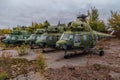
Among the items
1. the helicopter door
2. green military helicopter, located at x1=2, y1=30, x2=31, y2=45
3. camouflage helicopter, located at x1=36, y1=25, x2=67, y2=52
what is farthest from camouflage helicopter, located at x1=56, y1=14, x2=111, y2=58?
green military helicopter, located at x1=2, y1=30, x2=31, y2=45

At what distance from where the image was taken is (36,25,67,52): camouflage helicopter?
27112 millimetres

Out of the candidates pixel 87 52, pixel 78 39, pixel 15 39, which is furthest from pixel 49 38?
pixel 15 39

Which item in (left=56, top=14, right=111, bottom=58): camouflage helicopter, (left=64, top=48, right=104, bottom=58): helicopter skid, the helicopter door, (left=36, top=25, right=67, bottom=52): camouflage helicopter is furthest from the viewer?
(left=36, top=25, right=67, bottom=52): camouflage helicopter

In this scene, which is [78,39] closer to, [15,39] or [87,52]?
[87,52]

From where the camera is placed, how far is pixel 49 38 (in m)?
27.6

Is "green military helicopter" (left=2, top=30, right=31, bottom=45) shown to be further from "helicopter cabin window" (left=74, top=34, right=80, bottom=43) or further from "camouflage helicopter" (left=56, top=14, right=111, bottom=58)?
"helicopter cabin window" (left=74, top=34, right=80, bottom=43)

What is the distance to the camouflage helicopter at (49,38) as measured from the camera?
27.1m

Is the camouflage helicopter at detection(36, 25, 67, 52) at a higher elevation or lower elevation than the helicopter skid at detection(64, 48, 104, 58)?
higher

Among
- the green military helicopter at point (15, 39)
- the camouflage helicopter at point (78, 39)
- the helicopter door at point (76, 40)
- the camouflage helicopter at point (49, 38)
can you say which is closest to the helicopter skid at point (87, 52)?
the camouflage helicopter at point (78, 39)

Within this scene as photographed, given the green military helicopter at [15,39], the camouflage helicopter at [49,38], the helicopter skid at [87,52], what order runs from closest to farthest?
the helicopter skid at [87,52] → the camouflage helicopter at [49,38] → the green military helicopter at [15,39]

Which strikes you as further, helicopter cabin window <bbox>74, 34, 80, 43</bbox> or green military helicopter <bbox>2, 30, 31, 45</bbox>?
green military helicopter <bbox>2, 30, 31, 45</bbox>

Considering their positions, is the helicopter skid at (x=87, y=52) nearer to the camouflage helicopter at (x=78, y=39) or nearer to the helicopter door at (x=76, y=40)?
the camouflage helicopter at (x=78, y=39)

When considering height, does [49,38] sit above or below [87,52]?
above

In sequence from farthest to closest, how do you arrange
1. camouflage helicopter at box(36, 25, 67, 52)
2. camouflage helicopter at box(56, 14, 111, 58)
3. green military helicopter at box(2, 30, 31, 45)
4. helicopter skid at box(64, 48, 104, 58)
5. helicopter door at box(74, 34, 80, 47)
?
1. green military helicopter at box(2, 30, 31, 45)
2. camouflage helicopter at box(36, 25, 67, 52)
3. helicopter skid at box(64, 48, 104, 58)
4. helicopter door at box(74, 34, 80, 47)
5. camouflage helicopter at box(56, 14, 111, 58)
